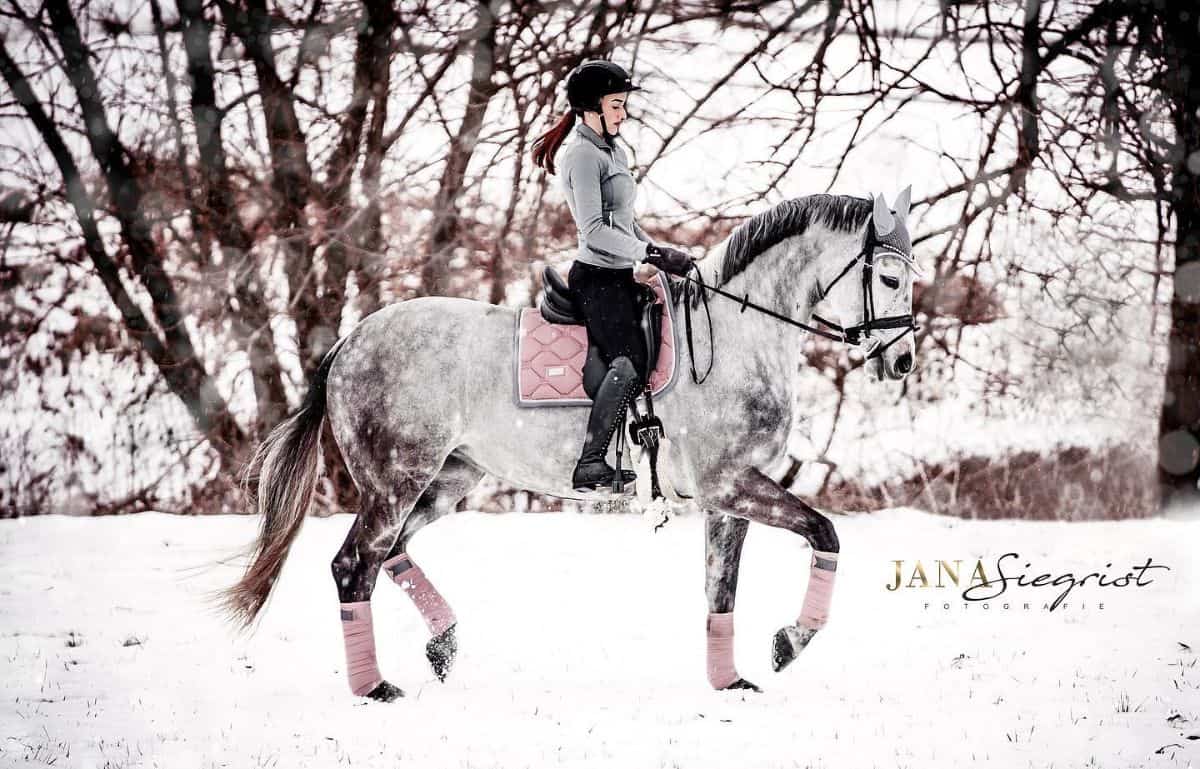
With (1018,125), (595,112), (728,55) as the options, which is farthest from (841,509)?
(595,112)

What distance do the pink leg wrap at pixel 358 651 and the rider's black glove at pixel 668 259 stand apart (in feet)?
8.10

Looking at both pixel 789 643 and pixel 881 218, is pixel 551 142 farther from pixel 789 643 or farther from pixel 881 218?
pixel 789 643

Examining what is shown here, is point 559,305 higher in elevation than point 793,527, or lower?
higher

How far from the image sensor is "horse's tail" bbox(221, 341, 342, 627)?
540 centimetres

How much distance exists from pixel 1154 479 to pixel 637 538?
6.52m

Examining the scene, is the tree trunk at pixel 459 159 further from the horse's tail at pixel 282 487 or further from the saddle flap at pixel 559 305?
the saddle flap at pixel 559 305

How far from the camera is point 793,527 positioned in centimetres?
491

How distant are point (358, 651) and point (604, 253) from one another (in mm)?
2535

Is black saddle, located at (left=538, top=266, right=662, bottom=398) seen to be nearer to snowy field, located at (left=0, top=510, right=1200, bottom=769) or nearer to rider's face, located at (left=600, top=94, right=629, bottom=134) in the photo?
rider's face, located at (left=600, top=94, right=629, bottom=134)

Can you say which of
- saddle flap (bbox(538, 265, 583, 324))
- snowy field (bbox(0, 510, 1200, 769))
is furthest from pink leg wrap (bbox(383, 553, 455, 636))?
saddle flap (bbox(538, 265, 583, 324))

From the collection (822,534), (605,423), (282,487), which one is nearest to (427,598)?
(282,487)

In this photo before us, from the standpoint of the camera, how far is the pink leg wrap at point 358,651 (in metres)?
5.21

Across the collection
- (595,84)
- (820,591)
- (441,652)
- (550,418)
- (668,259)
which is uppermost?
(595,84)

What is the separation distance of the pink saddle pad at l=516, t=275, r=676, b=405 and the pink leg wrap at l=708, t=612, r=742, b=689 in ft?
4.27
